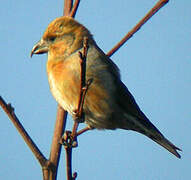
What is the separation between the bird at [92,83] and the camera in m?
3.73

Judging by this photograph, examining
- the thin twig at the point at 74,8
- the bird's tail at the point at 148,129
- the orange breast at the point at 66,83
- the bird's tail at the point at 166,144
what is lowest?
the bird's tail at the point at 166,144

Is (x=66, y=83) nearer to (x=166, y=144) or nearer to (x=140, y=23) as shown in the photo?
(x=140, y=23)

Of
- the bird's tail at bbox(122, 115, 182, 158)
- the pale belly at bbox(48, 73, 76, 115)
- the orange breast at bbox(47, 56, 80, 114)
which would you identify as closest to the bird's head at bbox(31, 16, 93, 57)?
the orange breast at bbox(47, 56, 80, 114)

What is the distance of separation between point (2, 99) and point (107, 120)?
1565mm

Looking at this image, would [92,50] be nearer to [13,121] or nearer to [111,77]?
[111,77]

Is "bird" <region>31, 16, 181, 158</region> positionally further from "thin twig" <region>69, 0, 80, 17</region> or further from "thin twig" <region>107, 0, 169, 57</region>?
"thin twig" <region>107, 0, 169, 57</region>

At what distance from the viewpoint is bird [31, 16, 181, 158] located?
373cm

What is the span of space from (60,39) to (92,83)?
745 mm

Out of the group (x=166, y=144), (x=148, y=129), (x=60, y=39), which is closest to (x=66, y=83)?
(x=60, y=39)

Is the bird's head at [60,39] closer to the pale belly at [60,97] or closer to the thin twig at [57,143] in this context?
the pale belly at [60,97]

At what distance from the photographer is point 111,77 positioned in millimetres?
3982

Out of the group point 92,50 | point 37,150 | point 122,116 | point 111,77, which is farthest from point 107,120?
point 37,150

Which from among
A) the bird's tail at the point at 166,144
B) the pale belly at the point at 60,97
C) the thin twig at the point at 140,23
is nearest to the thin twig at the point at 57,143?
the pale belly at the point at 60,97

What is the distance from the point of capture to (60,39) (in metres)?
4.15
